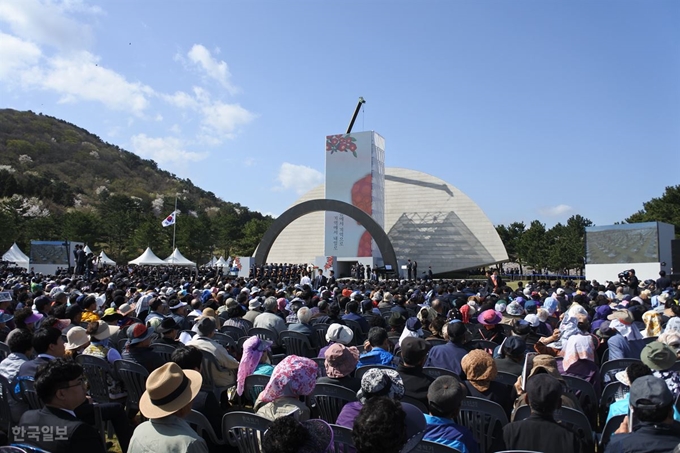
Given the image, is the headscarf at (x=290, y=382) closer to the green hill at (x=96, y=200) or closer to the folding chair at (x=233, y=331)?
the folding chair at (x=233, y=331)

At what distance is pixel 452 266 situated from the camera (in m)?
44.2

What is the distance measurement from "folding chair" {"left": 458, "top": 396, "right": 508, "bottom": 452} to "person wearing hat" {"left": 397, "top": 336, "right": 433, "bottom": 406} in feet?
1.39

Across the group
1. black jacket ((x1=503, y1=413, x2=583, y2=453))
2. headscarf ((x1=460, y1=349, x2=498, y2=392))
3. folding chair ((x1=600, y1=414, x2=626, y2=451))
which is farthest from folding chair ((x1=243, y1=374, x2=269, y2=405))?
folding chair ((x1=600, y1=414, x2=626, y2=451))

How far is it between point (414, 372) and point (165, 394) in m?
2.12

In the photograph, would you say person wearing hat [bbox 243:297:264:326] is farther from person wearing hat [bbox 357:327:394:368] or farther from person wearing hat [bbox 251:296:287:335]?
person wearing hat [bbox 357:327:394:368]

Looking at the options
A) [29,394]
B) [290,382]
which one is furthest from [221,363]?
[290,382]

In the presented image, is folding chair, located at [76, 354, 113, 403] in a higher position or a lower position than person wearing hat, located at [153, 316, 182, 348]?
lower

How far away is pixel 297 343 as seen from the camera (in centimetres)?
707

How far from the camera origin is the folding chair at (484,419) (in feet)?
11.6

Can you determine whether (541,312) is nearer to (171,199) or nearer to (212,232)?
(212,232)

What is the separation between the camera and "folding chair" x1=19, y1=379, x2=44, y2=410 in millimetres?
4027

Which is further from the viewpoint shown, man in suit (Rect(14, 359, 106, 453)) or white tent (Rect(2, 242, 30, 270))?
white tent (Rect(2, 242, 30, 270))

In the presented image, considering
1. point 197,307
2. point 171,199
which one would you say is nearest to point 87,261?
point 197,307

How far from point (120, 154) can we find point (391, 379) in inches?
5590
